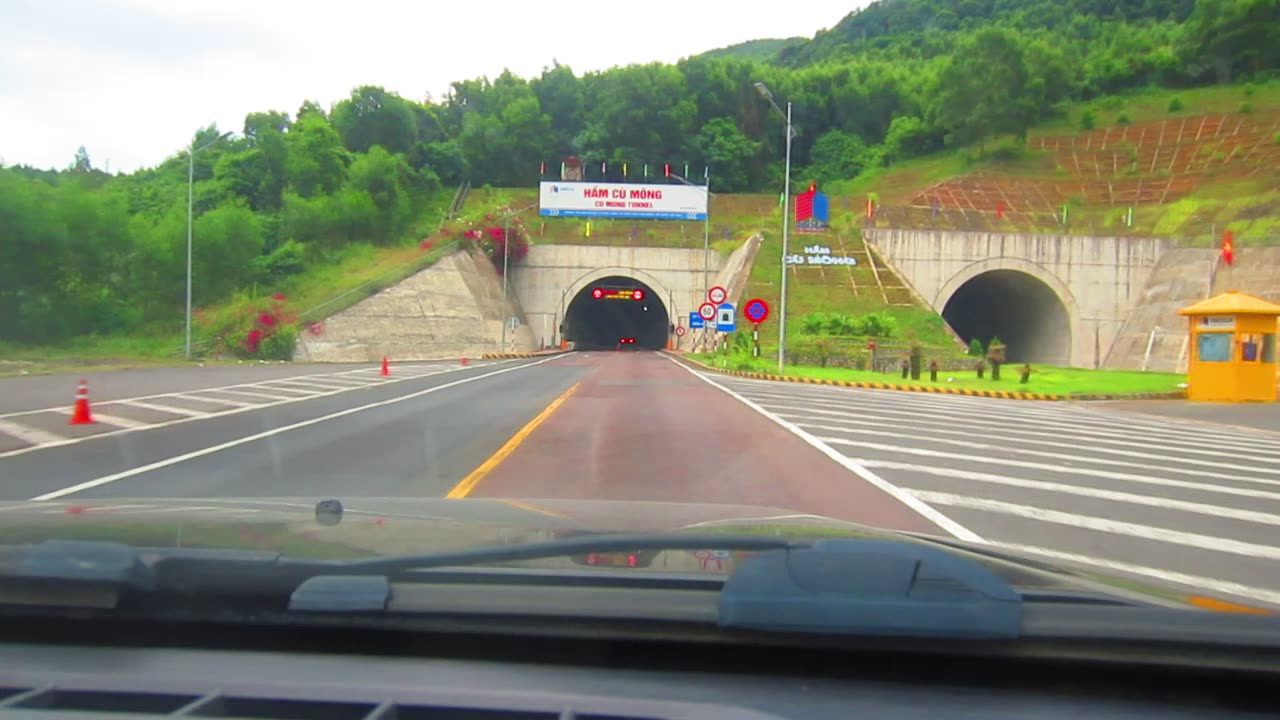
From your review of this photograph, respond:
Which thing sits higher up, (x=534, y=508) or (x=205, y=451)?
(x=534, y=508)

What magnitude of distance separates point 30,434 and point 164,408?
451 centimetres

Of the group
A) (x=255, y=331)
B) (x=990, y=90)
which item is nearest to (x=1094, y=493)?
(x=255, y=331)

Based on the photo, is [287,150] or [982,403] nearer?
[982,403]

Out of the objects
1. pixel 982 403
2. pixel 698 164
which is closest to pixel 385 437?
pixel 982 403

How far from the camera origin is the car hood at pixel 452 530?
10.6 feet

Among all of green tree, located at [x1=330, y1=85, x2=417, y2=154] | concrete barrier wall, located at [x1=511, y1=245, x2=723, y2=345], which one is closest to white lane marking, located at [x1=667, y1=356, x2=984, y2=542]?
concrete barrier wall, located at [x1=511, y1=245, x2=723, y2=345]

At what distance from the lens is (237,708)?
7.63 ft

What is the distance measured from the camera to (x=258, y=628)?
284 centimetres

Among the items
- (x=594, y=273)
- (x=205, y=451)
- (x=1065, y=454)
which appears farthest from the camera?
(x=594, y=273)

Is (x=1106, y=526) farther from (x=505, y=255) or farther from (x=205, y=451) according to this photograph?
(x=505, y=255)

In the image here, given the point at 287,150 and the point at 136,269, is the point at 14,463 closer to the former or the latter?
the point at 136,269

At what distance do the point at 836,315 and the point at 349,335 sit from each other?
88.9 ft

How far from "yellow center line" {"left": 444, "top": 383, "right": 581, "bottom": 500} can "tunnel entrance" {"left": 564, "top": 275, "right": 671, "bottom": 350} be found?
2057 inches

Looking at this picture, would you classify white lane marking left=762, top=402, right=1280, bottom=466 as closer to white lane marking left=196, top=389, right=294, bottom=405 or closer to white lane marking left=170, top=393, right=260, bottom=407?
white lane marking left=196, top=389, right=294, bottom=405
